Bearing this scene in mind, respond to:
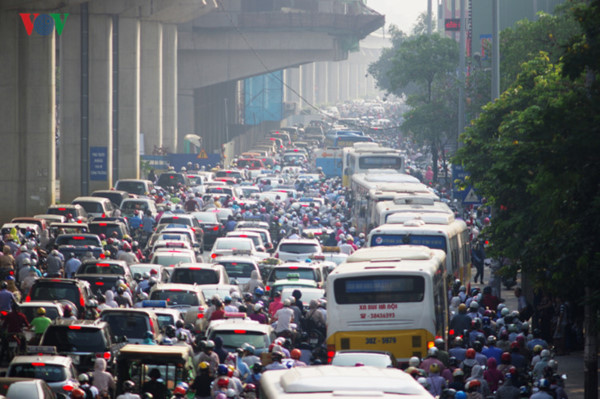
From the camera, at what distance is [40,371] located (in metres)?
16.4

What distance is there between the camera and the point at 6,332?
21.5 metres

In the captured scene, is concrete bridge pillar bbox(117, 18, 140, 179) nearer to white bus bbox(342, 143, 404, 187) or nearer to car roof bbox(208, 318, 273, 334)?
white bus bbox(342, 143, 404, 187)

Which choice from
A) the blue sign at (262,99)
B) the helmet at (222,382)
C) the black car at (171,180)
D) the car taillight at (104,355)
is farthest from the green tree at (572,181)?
the blue sign at (262,99)

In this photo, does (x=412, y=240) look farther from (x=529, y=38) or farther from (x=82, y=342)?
(x=529, y=38)

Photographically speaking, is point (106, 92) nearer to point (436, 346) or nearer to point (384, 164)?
point (384, 164)

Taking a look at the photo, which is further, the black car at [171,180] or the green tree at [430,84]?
the green tree at [430,84]

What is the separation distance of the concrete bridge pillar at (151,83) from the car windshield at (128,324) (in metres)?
56.0

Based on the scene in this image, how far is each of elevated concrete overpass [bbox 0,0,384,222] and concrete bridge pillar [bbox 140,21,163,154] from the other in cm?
6

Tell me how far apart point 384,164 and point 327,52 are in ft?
103

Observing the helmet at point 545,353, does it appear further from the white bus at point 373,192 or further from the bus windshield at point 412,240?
the white bus at point 373,192

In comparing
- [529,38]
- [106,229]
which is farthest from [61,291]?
[529,38]

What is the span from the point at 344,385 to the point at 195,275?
17.1 meters

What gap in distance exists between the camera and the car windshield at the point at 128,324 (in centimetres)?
1984

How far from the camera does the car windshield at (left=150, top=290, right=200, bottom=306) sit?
2375 centimetres
